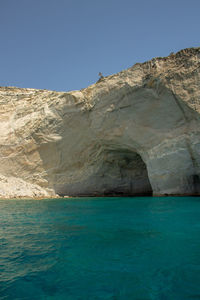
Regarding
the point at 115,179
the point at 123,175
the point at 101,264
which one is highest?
the point at 123,175

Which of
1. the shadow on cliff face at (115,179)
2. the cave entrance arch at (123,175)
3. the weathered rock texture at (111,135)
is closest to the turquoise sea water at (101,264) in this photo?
the weathered rock texture at (111,135)

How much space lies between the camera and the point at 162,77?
15.1 m

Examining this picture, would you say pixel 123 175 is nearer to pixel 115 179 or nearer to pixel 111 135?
pixel 115 179

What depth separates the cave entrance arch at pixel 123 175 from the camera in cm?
1970

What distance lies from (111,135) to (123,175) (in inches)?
162

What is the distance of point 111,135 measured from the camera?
689 inches

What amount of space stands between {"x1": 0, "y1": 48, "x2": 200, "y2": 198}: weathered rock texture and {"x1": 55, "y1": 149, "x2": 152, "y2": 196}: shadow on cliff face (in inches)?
3.1

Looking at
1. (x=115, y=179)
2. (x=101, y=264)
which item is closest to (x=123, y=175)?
(x=115, y=179)

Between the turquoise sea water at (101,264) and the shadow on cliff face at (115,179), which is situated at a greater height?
the shadow on cliff face at (115,179)

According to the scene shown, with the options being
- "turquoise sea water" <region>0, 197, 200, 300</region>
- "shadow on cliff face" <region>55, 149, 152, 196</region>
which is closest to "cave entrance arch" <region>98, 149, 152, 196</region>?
"shadow on cliff face" <region>55, 149, 152, 196</region>

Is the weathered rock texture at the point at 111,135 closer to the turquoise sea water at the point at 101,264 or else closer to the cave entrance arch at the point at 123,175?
the cave entrance arch at the point at 123,175

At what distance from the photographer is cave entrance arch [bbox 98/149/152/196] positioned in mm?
19702

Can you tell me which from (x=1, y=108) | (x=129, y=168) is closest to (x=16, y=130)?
(x=1, y=108)

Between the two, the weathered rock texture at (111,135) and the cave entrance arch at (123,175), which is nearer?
the weathered rock texture at (111,135)
